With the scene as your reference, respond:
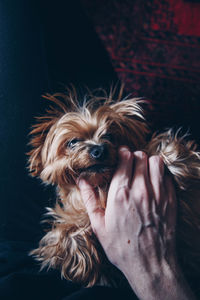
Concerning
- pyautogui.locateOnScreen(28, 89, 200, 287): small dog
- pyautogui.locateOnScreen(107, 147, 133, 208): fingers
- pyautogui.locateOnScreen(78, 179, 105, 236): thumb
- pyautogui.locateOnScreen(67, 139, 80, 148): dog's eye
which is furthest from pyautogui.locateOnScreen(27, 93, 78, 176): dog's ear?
pyautogui.locateOnScreen(107, 147, 133, 208): fingers

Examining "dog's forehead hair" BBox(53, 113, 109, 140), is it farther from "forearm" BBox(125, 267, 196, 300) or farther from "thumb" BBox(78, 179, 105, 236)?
"forearm" BBox(125, 267, 196, 300)

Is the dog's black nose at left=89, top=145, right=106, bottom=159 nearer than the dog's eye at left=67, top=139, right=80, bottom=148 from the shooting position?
Yes

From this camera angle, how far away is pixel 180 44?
5.12 ft

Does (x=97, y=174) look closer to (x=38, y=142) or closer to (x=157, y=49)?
(x=38, y=142)

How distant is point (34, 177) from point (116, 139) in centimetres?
46

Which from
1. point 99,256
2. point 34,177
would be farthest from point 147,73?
point 99,256

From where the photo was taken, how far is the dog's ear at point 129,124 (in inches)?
46.9

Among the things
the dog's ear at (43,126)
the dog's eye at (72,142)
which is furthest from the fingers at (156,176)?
the dog's ear at (43,126)

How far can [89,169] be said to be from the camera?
3.41 ft

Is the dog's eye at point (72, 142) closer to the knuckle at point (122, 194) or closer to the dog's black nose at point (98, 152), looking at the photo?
the dog's black nose at point (98, 152)

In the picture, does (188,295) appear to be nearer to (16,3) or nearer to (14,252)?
(14,252)

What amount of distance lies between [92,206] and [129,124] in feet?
1.42

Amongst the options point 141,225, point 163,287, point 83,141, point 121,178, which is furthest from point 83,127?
point 163,287

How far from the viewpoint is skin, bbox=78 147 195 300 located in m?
0.90
